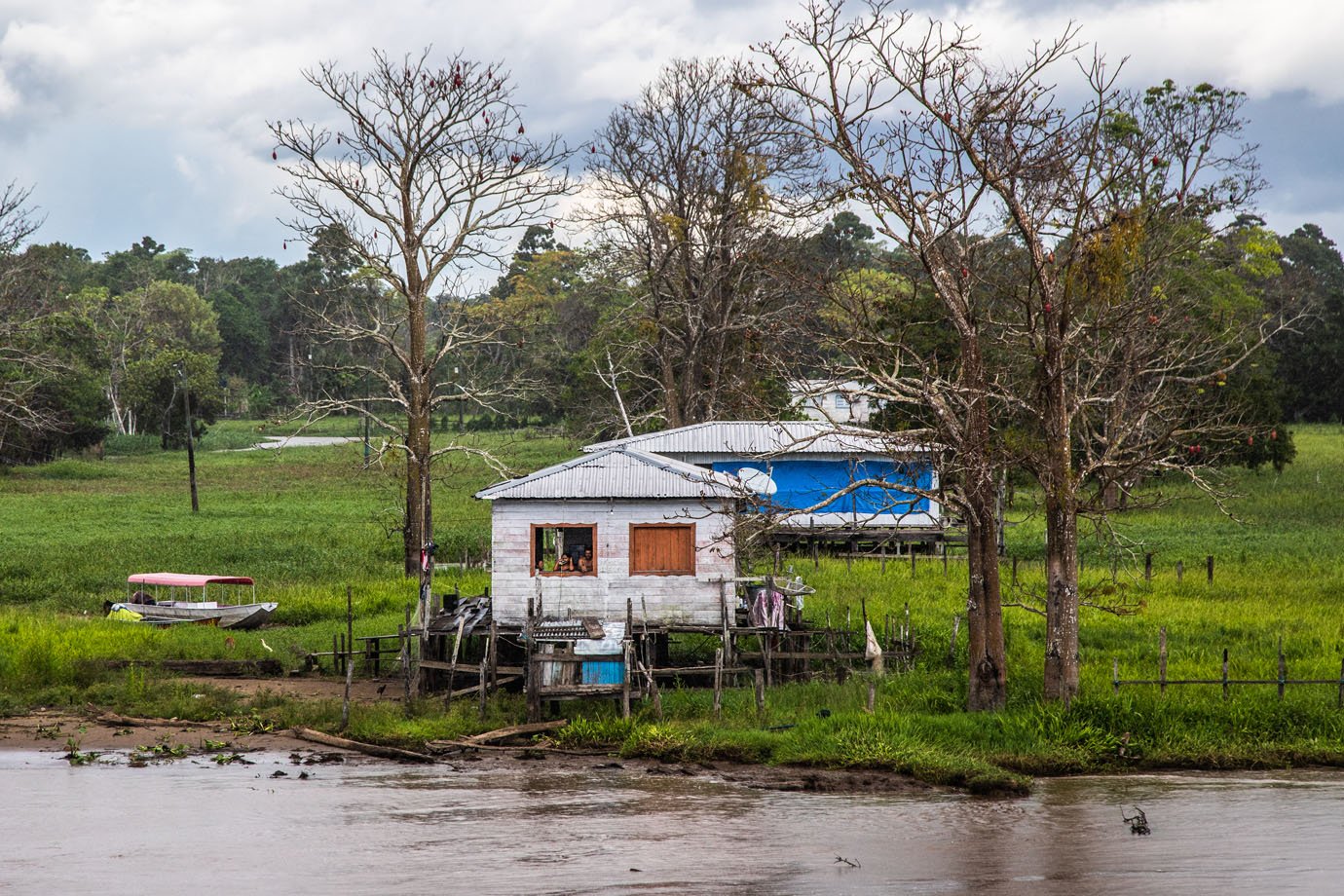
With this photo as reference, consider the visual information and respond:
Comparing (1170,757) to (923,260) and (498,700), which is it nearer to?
(923,260)

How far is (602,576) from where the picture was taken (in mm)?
28078

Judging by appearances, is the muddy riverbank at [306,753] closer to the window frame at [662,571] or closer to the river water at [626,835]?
the river water at [626,835]

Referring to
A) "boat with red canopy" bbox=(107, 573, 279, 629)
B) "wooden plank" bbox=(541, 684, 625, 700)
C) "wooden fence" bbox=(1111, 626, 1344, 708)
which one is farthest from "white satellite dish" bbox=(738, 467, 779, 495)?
"wooden fence" bbox=(1111, 626, 1344, 708)

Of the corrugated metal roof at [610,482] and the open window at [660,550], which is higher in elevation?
the corrugated metal roof at [610,482]

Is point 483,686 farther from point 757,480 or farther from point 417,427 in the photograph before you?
point 757,480

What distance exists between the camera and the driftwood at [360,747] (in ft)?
77.8

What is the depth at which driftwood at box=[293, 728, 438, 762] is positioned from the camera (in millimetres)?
23703

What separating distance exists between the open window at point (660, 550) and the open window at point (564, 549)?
0.84 metres

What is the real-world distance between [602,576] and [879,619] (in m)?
6.92

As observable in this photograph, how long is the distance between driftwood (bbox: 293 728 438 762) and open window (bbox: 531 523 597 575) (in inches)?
209

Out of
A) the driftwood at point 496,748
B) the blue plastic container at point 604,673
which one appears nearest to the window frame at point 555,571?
the blue plastic container at point 604,673

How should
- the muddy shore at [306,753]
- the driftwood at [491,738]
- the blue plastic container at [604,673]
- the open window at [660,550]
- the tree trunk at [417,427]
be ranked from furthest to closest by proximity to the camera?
the tree trunk at [417,427] → the open window at [660,550] → the blue plastic container at [604,673] → the driftwood at [491,738] → the muddy shore at [306,753]

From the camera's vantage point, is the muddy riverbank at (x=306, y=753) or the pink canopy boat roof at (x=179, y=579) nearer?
the muddy riverbank at (x=306, y=753)

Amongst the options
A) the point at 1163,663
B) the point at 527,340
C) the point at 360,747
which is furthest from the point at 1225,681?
the point at 527,340
